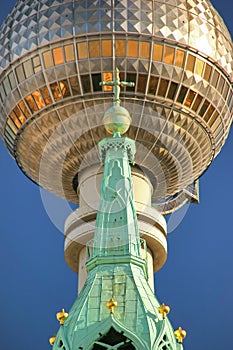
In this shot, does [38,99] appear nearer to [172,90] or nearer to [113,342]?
[172,90]

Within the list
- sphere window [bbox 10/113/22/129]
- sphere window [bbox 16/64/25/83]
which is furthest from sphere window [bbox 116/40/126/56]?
sphere window [bbox 10/113/22/129]

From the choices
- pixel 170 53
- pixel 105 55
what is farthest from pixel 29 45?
pixel 170 53

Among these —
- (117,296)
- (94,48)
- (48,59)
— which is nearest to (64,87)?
(48,59)

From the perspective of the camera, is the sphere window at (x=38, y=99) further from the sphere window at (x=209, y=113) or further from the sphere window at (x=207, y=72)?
the sphere window at (x=209, y=113)

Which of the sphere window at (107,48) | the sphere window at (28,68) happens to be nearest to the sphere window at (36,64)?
the sphere window at (28,68)

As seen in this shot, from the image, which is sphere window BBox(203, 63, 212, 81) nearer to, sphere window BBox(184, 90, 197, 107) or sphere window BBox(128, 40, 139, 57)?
sphere window BBox(184, 90, 197, 107)

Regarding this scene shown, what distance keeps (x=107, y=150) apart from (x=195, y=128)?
1433cm

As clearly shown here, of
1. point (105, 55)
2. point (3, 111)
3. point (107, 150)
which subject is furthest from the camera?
point (3, 111)

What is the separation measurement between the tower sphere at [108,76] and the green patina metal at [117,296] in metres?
13.7

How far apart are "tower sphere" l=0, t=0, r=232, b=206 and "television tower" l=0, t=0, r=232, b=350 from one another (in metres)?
0.04

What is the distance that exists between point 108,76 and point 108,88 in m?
0.51

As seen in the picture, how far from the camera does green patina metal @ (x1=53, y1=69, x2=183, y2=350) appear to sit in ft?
44.6

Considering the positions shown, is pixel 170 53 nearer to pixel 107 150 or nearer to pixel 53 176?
pixel 53 176

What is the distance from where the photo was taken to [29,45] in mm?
30250
